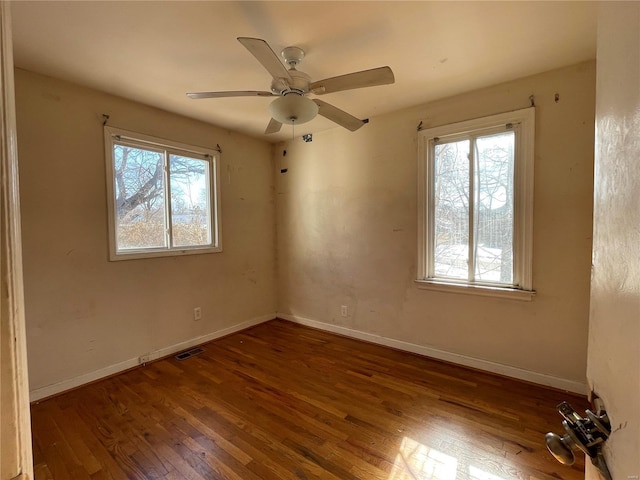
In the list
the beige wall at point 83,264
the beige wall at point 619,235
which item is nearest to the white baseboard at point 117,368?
the beige wall at point 83,264

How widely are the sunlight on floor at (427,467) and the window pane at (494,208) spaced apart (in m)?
1.47

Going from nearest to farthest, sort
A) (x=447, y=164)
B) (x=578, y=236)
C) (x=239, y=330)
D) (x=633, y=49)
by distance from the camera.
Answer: (x=633, y=49)
(x=578, y=236)
(x=447, y=164)
(x=239, y=330)

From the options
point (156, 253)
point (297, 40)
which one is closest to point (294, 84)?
point (297, 40)

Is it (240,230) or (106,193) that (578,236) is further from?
(106,193)

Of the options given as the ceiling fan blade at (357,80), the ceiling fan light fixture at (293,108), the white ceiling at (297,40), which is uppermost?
the white ceiling at (297,40)

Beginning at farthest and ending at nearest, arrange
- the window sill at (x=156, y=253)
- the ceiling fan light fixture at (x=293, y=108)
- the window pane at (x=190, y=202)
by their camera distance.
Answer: the window pane at (x=190, y=202) < the window sill at (x=156, y=253) < the ceiling fan light fixture at (x=293, y=108)

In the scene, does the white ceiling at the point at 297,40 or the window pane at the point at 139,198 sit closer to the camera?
the white ceiling at the point at 297,40

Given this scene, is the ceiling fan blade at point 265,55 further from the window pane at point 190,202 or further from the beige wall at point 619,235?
the window pane at point 190,202

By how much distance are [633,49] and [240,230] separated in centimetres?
347

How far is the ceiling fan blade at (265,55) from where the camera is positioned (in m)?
1.33

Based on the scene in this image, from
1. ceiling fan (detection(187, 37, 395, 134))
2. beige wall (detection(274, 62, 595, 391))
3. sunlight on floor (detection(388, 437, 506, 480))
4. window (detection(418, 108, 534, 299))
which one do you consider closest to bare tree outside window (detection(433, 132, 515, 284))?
window (detection(418, 108, 534, 299))

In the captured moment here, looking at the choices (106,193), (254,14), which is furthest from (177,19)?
(106,193)

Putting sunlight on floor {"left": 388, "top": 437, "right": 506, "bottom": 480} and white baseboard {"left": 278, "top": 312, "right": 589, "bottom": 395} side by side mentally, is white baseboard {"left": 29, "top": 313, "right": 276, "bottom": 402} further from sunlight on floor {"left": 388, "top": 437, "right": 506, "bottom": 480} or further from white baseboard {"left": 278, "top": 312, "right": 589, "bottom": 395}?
sunlight on floor {"left": 388, "top": 437, "right": 506, "bottom": 480}

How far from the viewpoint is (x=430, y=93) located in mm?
2506
